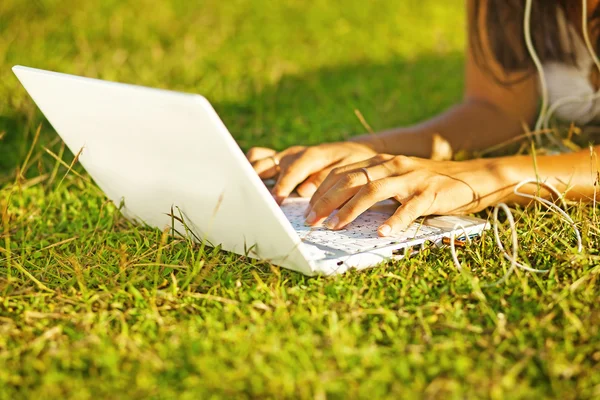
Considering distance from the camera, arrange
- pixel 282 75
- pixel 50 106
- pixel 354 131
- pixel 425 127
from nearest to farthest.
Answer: pixel 50 106 → pixel 425 127 → pixel 354 131 → pixel 282 75

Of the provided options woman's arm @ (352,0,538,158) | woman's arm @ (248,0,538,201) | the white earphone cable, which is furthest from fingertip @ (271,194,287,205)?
woman's arm @ (352,0,538,158)

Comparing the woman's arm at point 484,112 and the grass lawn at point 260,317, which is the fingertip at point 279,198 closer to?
the grass lawn at point 260,317

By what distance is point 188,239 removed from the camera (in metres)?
1.78

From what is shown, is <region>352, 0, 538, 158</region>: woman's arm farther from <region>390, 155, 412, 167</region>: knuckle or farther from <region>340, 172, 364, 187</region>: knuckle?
<region>340, 172, 364, 187</region>: knuckle

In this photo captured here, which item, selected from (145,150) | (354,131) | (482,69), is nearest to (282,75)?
(354,131)

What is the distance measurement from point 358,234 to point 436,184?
26cm

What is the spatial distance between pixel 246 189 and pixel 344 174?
45cm

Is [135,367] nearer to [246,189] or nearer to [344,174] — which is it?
[246,189]

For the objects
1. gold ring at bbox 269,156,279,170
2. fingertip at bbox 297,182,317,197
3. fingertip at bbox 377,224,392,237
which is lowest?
fingertip at bbox 297,182,317,197

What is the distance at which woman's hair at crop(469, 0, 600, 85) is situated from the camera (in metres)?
2.50

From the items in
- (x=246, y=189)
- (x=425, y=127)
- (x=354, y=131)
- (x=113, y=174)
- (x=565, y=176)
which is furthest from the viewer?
(x=354, y=131)

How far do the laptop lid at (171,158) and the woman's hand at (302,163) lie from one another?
0.32 metres

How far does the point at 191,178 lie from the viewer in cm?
153

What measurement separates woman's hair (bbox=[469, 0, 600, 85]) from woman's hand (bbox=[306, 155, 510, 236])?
2.60ft
